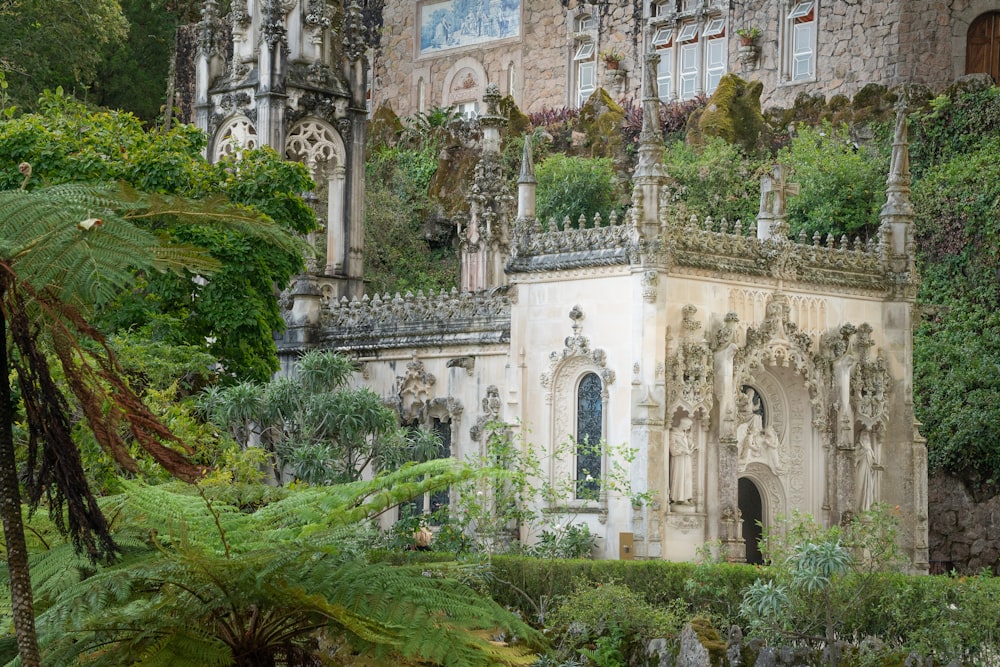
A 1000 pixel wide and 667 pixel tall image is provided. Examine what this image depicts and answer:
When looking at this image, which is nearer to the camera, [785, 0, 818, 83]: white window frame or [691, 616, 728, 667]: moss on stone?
[691, 616, 728, 667]: moss on stone

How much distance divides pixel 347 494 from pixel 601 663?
6.57 metres

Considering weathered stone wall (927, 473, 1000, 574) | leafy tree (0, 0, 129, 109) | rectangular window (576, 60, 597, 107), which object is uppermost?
rectangular window (576, 60, 597, 107)

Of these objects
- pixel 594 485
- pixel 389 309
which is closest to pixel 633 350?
pixel 594 485

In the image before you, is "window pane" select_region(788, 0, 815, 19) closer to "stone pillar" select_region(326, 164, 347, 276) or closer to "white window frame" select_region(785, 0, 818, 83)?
"white window frame" select_region(785, 0, 818, 83)

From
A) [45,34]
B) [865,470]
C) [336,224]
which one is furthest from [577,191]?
[865,470]

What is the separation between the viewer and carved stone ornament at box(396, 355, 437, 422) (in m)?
25.7

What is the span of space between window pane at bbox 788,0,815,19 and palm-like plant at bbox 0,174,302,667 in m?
36.0

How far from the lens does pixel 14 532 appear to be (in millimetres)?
6371

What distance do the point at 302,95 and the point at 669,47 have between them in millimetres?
16156

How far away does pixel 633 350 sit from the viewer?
22.0 m

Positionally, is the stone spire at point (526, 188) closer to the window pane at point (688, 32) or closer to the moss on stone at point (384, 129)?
the window pane at point (688, 32)

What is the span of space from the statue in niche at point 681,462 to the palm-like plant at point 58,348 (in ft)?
50.5

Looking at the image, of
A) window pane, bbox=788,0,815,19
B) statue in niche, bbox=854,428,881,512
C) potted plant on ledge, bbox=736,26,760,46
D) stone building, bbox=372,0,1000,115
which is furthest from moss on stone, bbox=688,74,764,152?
statue in niche, bbox=854,428,881,512

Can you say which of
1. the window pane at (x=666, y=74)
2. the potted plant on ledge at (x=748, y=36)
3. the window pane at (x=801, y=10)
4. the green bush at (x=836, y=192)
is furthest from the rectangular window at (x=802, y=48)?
the green bush at (x=836, y=192)
